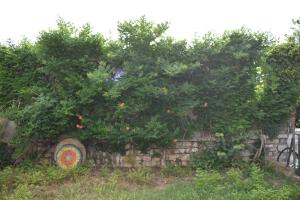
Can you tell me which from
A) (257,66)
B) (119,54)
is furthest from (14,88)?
(257,66)

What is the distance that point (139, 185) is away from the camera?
5.90m

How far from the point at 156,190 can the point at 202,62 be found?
3.26m

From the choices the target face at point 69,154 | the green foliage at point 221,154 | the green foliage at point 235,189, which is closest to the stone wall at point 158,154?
the green foliage at point 221,154

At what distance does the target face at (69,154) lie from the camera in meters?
6.74

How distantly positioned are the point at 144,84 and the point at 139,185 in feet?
7.30

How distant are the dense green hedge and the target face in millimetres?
247

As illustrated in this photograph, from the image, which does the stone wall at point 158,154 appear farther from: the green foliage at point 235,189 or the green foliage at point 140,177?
the green foliage at point 235,189

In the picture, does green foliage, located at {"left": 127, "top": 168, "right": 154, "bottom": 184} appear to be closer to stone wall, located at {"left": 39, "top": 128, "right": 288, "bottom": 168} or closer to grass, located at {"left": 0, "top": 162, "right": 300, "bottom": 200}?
grass, located at {"left": 0, "top": 162, "right": 300, "bottom": 200}

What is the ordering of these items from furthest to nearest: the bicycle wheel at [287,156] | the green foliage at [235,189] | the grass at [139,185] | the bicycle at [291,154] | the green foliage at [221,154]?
the bicycle wheel at [287,156]
the bicycle at [291,154]
the green foliage at [221,154]
the grass at [139,185]
the green foliage at [235,189]

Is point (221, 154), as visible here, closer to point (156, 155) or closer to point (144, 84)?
point (156, 155)

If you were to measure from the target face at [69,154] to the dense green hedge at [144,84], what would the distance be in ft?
0.81

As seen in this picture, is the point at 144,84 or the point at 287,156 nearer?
the point at 144,84

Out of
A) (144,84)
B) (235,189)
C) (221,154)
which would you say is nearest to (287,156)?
(221,154)

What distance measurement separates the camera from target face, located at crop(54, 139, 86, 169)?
265 inches
